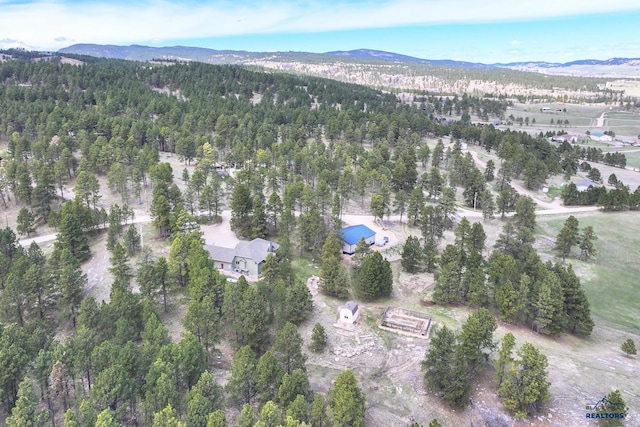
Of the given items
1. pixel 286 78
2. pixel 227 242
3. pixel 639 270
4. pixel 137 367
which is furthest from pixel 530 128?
pixel 137 367

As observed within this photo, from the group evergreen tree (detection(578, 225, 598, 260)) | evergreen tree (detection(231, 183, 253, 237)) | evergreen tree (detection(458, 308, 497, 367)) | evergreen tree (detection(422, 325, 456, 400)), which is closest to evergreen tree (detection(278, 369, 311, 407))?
evergreen tree (detection(422, 325, 456, 400))

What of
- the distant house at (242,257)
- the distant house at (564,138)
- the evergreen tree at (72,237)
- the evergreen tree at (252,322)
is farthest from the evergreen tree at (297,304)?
the distant house at (564,138)

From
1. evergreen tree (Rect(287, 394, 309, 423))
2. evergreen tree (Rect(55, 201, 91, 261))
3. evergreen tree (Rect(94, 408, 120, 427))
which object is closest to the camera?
evergreen tree (Rect(94, 408, 120, 427))

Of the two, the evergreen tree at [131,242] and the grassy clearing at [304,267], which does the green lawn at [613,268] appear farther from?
the evergreen tree at [131,242]

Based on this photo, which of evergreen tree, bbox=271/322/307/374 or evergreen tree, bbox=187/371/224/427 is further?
evergreen tree, bbox=271/322/307/374

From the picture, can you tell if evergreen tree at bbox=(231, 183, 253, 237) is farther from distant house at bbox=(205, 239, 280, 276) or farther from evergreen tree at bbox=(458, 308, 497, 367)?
evergreen tree at bbox=(458, 308, 497, 367)

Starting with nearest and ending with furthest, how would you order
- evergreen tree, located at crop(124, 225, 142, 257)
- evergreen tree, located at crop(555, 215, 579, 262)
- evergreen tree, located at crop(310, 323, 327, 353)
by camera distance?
evergreen tree, located at crop(310, 323, 327, 353) → evergreen tree, located at crop(124, 225, 142, 257) → evergreen tree, located at crop(555, 215, 579, 262)
